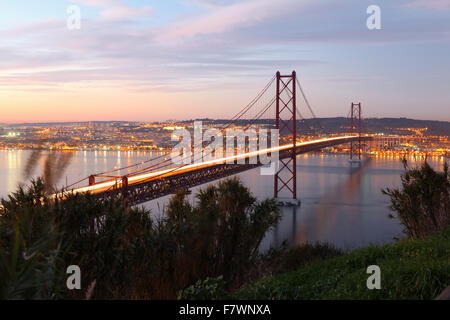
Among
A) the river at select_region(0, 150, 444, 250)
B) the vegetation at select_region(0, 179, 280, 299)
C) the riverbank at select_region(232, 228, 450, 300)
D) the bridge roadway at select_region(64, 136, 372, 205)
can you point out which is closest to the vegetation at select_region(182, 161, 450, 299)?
the riverbank at select_region(232, 228, 450, 300)

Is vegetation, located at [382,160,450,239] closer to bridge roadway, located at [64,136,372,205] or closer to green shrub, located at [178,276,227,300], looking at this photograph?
green shrub, located at [178,276,227,300]

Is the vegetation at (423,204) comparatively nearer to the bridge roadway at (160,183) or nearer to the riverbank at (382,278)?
the riverbank at (382,278)

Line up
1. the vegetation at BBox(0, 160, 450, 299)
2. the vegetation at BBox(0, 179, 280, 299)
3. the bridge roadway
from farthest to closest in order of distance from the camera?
the bridge roadway → the vegetation at BBox(0, 179, 280, 299) → the vegetation at BBox(0, 160, 450, 299)

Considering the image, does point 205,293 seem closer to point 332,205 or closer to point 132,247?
point 132,247

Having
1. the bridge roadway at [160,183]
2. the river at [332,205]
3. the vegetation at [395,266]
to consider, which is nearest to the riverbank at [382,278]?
the vegetation at [395,266]
